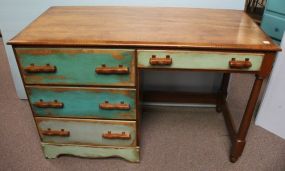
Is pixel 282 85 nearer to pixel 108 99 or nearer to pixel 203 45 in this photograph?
pixel 203 45

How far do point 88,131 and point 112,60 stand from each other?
0.47 metres

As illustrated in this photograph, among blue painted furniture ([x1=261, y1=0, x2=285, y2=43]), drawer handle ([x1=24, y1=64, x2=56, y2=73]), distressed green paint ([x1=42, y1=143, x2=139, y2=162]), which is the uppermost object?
drawer handle ([x1=24, y1=64, x2=56, y2=73])

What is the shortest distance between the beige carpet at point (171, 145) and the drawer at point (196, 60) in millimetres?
668

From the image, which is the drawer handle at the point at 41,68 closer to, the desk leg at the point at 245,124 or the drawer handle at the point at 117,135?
the drawer handle at the point at 117,135

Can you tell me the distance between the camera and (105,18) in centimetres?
132

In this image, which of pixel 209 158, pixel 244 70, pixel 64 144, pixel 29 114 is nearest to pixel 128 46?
pixel 244 70

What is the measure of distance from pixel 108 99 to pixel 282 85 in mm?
1113

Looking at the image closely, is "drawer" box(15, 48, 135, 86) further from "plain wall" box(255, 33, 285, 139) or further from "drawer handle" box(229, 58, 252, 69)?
"plain wall" box(255, 33, 285, 139)

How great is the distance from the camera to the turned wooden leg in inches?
68.9

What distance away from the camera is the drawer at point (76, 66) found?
110cm

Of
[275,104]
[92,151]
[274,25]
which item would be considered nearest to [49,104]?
[92,151]

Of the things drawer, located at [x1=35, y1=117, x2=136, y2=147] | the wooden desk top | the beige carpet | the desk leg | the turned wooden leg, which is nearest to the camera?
the wooden desk top

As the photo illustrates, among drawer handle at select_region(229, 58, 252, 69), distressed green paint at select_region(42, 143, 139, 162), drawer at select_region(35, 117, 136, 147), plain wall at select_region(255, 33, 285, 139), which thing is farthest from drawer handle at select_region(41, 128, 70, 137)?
plain wall at select_region(255, 33, 285, 139)

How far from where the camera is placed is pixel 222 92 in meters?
1.82
